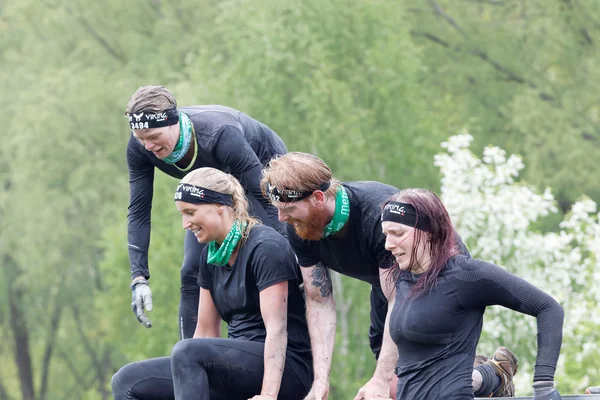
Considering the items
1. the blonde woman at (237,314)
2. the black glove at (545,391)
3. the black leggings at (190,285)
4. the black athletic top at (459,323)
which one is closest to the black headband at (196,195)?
the blonde woman at (237,314)

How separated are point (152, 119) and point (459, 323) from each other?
6.90 ft

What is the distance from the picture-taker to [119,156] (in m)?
28.6

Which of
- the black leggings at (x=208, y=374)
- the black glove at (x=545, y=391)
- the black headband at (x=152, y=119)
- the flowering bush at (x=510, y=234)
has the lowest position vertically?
the flowering bush at (x=510, y=234)

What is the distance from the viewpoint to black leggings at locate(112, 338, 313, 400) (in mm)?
5531

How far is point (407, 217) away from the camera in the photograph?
507 centimetres

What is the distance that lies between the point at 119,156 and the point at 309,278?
23122 mm

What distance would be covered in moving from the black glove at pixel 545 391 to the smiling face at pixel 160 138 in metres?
2.41

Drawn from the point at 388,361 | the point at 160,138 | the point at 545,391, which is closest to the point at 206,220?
the point at 160,138

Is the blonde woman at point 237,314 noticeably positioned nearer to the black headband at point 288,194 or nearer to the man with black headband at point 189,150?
the black headband at point 288,194

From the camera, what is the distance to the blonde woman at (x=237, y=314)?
18.6ft

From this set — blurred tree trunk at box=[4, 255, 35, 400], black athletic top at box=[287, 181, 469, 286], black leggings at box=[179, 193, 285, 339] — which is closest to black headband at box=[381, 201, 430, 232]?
black athletic top at box=[287, 181, 469, 286]

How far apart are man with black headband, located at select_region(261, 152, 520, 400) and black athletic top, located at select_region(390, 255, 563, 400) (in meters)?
0.36

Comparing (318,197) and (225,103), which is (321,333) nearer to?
(318,197)

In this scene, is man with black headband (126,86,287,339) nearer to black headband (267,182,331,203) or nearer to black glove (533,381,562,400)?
black headband (267,182,331,203)
